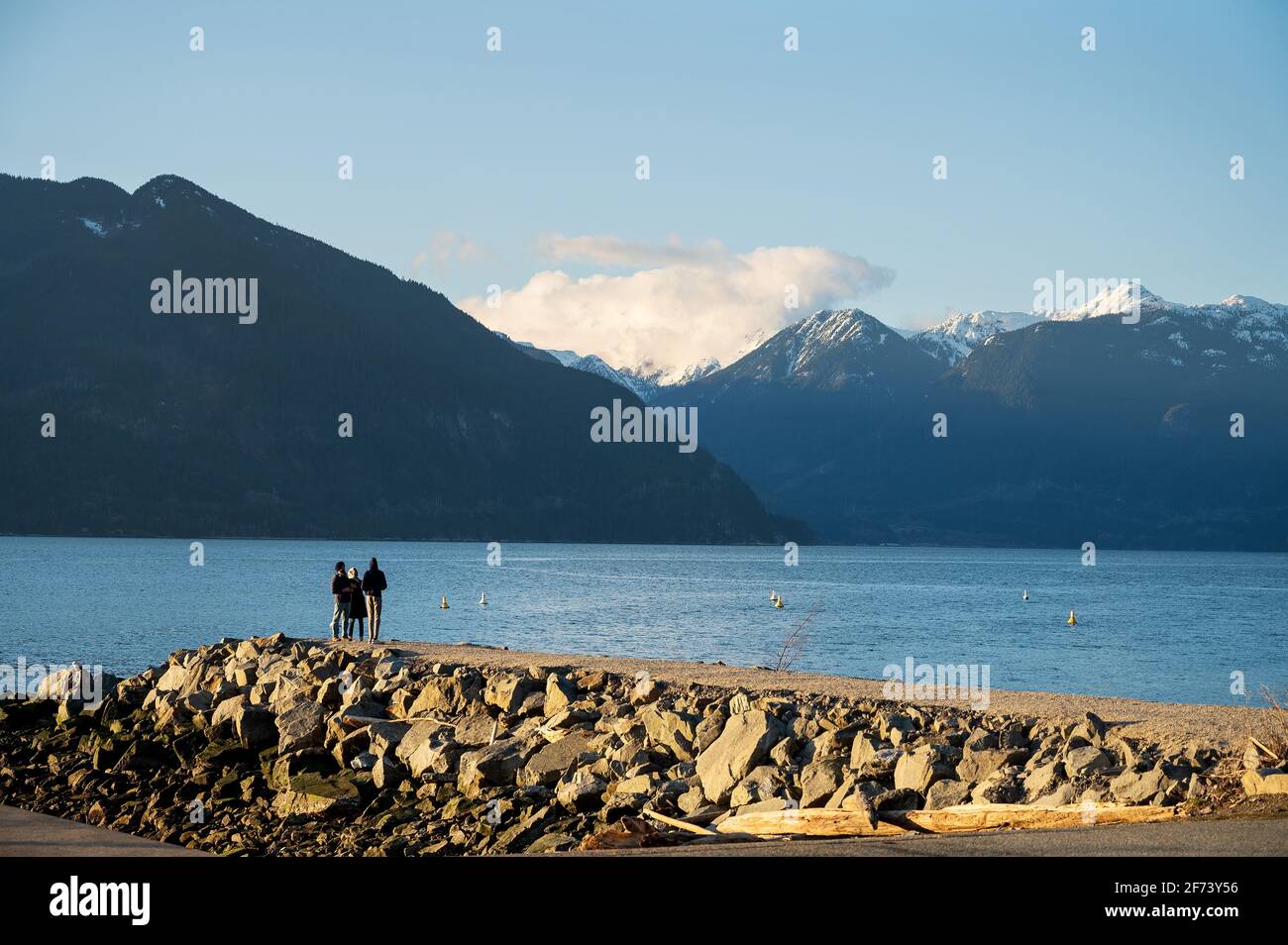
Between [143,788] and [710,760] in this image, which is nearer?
[710,760]

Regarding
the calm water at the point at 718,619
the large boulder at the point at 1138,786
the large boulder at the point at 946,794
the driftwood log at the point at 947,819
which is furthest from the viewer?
the calm water at the point at 718,619

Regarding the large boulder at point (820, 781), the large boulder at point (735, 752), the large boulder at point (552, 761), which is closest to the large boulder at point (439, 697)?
the large boulder at point (552, 761)

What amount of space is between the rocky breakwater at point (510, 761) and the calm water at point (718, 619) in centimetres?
1762

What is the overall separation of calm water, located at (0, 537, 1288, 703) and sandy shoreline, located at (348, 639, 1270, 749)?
1617 centimetres

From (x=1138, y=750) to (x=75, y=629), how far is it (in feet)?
143

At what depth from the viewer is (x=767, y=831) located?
445 inches

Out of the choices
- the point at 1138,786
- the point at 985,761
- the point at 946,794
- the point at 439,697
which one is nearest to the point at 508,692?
the point at 439,697

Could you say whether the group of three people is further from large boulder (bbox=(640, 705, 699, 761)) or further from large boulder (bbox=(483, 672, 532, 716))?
large boulder (bbox=(640, 705, 699, 761))

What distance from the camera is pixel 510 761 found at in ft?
52.7

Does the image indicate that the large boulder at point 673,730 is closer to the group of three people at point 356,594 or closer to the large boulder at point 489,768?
the large boulder at point 489,768

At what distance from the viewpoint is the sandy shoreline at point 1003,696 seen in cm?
1366
